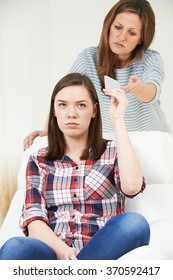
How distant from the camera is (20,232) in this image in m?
1.29

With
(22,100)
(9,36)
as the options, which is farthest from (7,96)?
(9,36)

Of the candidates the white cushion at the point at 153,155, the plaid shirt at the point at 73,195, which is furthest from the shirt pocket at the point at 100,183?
the white cushion at the point at 153,155

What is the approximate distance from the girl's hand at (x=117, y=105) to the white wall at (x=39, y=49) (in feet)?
1.12

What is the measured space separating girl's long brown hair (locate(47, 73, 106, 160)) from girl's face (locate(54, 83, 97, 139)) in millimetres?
16

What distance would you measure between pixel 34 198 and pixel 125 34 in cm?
58

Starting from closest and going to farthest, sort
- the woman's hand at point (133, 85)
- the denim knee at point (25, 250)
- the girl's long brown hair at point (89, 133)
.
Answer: the denim knee at point (25, 250) < the girl's long brown hair at point (89, 133) < the woman's hand at point (133, 85)

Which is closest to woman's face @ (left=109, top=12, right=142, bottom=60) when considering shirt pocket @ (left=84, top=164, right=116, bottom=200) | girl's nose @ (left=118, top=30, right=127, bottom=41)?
girl's nose @ (left=118, top=30, right=127, bottom=41)

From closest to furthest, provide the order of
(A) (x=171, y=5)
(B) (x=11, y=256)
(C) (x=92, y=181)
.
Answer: (B) (x=11, y=256), (C) (x=92, y=181), (A) (x=171, y=5)

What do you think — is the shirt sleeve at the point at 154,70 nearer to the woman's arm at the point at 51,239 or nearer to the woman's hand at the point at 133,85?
the woman's hand at the point at 133,85

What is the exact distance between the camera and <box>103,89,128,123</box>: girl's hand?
116cm

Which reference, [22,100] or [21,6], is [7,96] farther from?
[21,6]

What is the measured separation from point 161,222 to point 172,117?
0.39m

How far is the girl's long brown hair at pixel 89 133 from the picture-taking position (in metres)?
1.24

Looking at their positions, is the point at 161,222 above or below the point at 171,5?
below
